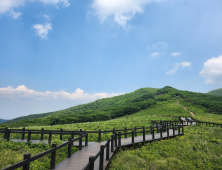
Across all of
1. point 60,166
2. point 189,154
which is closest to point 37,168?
point 60,166

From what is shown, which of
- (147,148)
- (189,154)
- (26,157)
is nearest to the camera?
(26,157)

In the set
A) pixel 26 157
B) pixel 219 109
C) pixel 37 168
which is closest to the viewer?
pixel 26 157

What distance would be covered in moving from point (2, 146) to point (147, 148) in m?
10.4

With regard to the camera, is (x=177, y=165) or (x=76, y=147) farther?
(x=76, y=147)

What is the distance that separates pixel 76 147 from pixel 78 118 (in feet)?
252

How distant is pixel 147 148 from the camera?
35.0 ft

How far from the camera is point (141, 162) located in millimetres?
7242

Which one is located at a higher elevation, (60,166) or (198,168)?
(60,166)

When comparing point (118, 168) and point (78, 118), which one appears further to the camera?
point (78, 118)

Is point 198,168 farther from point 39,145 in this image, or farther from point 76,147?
point 39,145

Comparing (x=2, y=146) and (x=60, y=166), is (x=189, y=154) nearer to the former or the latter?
(x=60, y=166)

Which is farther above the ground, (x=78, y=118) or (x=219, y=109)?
(x=219, y=109)

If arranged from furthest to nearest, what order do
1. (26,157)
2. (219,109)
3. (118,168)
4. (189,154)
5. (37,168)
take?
(219,109)
(189,154)
(118,168)
(37,168)
(26,157)

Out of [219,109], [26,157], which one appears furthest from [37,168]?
[219,109]
